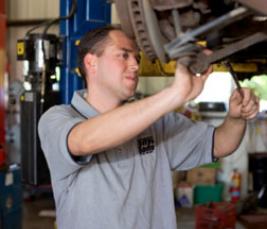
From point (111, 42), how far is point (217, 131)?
1.52 ft

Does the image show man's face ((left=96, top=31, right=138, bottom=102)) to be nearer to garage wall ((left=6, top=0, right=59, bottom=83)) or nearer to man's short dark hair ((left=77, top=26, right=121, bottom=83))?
man's short dark hair ((left=77, top=26, right=121, bottom=83))

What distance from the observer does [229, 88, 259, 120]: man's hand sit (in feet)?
4.53

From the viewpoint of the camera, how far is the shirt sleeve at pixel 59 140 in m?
1.18

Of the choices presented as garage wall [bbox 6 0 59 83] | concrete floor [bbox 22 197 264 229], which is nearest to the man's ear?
concrete floor [bbox 22 197 264 229]

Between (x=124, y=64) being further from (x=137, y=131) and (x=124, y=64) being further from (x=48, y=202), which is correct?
(x=48, y=202)

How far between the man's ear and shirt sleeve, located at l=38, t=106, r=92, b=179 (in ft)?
0.49

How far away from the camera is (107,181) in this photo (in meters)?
1.32

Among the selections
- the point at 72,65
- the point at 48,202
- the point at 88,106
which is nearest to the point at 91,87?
the point at 88,106

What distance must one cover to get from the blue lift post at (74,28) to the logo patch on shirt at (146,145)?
2.77ft

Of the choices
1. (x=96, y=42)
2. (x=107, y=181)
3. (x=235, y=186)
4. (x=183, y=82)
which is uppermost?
(x=96, y=42)

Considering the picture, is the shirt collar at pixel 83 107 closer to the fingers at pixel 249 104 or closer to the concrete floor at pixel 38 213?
the fingers at pixel 249 104

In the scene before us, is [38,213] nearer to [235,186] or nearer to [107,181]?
[235,186]

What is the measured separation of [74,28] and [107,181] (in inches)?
41.8

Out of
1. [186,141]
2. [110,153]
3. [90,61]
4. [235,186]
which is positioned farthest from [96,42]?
[235,186]
